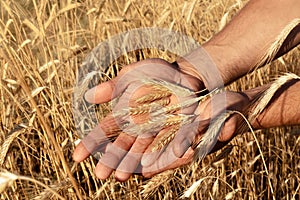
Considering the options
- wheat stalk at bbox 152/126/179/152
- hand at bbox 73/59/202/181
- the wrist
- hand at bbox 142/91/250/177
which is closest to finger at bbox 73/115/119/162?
hand at bbox 73/59/202/181

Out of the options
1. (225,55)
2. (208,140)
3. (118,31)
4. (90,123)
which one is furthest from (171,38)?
(208,140)

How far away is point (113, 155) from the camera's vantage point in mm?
1106

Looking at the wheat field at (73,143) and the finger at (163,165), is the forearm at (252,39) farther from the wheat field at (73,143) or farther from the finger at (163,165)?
the finger at (163,165)

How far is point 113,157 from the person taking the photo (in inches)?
43.4

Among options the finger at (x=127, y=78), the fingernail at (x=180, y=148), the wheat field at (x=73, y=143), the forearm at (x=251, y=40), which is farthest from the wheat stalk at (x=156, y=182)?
the forearm at (x=251, y=40)

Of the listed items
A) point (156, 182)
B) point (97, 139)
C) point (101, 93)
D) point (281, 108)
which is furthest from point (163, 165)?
point (281, 108)

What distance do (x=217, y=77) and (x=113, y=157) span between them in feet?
1.37

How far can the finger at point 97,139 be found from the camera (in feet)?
3.60

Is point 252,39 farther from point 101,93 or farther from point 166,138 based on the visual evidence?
point 166,138

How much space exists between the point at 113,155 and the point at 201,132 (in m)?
0.19

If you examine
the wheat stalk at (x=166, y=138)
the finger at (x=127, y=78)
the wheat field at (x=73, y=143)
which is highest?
the finger at (x=127, y=78)

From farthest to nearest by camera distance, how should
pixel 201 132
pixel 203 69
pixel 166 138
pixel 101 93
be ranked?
pixel 203 69 → pixel 101 93 → pixel 201 132 → pixel 166 138

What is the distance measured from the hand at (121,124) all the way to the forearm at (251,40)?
0.11 meters

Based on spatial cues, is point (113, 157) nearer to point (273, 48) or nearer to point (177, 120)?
point (177, 120)
